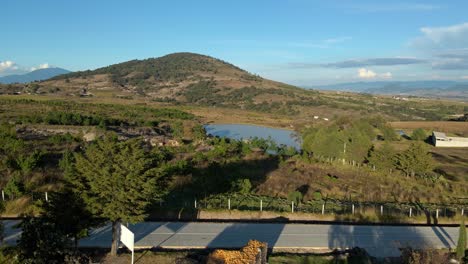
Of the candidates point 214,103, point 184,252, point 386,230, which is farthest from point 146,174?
point 214,103

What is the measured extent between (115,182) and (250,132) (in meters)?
64.3

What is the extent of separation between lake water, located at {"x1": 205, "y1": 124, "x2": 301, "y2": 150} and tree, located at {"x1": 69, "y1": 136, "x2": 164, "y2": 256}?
51781mm

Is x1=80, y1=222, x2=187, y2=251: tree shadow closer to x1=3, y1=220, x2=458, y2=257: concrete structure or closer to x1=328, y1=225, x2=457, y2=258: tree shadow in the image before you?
x1=3, y1=220, x2=458, y2=257: concrete structure

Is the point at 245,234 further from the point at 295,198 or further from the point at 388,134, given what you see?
the point at 388,134

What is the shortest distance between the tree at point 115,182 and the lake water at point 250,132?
51781 millimetres

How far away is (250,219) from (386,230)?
5836 mm

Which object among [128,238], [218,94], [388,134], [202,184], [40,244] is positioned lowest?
[388,134]

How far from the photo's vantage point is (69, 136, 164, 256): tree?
12.1 meters

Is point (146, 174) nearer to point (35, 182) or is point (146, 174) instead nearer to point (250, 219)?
point (250, 219)

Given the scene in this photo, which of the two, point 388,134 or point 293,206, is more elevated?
point 293,206

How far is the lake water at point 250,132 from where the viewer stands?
→ 225 feet

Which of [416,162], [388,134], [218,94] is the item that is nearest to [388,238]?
[416,162]

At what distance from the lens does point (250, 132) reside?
76.1 metres

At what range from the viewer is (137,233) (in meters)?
15.2
